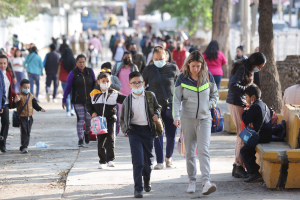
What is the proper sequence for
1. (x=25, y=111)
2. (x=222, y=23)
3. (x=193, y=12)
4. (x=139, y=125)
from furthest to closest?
(x=193, y=12) → (x=222, y=23) → (x=25, y=111) → (x=139, y=125)

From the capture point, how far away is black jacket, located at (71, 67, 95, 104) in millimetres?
9047

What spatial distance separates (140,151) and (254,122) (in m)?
1.54

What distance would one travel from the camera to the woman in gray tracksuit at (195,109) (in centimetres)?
591

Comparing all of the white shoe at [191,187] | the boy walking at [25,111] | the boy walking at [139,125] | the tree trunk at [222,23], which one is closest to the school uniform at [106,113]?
the boy walking at [139,125]

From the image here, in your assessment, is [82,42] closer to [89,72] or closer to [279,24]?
[279,24]

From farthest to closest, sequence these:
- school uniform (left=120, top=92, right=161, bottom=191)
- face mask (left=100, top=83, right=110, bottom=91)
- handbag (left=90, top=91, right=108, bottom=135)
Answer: face mask (left=100, top=83, right=110, bottom=91) → handbag (left=90, top=91, right=108, bottom=135) → school uniform (left=120, top=92, right=161, bottom=191)

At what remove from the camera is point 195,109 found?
232 inches

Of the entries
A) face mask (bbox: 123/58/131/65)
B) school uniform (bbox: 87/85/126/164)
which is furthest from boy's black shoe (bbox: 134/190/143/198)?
face mask (bbox: 123/58/131/65)

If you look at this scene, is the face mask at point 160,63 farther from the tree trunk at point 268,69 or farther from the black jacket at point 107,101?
the tree trunk at point 268,69

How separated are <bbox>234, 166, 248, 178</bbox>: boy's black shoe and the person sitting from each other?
18cm

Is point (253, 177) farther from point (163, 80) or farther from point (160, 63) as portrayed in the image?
point (160, 63)

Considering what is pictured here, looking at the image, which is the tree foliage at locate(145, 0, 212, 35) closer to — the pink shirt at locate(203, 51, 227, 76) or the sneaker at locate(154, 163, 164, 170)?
the pink shirt at locate(203, 51, 227, 76)

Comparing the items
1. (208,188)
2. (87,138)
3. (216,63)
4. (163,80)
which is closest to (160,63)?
(163,80)

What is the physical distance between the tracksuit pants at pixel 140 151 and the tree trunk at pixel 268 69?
4.19 metres
